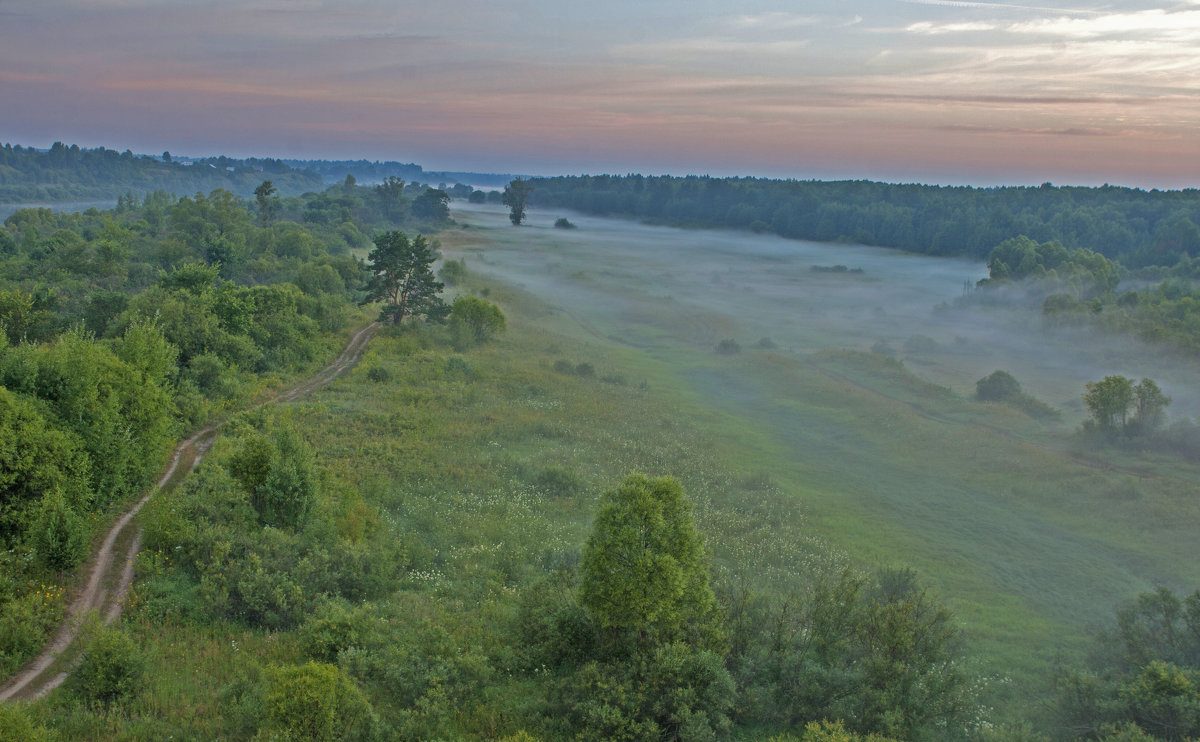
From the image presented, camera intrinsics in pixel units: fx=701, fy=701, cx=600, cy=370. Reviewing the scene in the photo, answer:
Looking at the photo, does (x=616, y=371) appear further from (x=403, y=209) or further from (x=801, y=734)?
(x=403, y=209)

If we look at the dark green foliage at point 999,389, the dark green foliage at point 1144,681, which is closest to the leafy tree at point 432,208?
the dark green foliage at point 999,389

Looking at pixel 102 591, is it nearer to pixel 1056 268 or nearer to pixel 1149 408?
pixel 1149 408

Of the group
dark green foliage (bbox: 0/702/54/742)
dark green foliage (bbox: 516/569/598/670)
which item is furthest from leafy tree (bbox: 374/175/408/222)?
dark green foliage (bbox: 0/702/54/742)

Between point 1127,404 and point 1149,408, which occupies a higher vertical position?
point 1127,404

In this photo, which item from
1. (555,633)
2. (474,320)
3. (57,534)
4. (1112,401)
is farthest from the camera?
(474,320)

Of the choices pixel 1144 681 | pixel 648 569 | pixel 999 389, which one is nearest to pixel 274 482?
pixel 648 569

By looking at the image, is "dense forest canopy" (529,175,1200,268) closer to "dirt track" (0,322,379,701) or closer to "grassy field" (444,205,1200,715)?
"grassy field" (444,205,1200,715)
